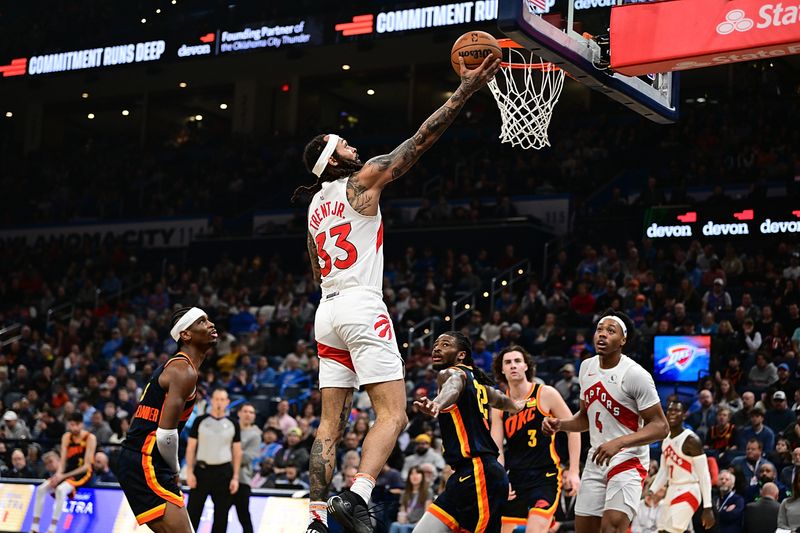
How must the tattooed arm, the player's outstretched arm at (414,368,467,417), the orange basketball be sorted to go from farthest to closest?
the player's outstretched arm at (414,368,467,417) → the orange basketball → the tattooed arm

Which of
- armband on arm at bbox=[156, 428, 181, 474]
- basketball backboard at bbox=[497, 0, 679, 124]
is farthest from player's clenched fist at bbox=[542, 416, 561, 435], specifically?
basketball backboard at bbox=[497, 0, 679, 124]

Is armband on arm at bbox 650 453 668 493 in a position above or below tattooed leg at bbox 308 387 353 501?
below

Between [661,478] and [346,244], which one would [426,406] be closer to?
[346,244]

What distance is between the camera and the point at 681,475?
11844 millimetres

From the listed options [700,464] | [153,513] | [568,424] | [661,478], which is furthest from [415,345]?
[153,513]

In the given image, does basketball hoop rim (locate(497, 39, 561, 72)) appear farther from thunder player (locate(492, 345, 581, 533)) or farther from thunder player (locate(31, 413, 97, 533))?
thunder player (locate(31, 413, 97, 533))

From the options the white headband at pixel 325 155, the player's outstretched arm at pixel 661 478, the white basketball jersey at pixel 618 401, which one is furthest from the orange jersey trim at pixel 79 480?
the white headband at pixel 325 155

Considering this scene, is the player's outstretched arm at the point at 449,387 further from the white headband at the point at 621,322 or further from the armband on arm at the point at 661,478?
the armband on arm at the point at 661,478

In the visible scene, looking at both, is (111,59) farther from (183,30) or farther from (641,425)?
(641,425)

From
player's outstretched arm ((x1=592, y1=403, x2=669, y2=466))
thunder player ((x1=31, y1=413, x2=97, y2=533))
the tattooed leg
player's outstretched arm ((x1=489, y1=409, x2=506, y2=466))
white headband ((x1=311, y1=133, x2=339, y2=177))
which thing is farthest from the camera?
thunder player ((x1=31, y1=413, x2=97, y2=533))

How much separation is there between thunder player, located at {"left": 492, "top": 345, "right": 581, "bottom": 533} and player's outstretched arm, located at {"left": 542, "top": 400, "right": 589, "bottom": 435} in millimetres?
558

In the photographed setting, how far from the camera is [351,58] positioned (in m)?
31.1

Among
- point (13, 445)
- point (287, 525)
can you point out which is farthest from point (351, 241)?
point (13, 445)

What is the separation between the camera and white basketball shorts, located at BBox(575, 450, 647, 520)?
768 centimetres
